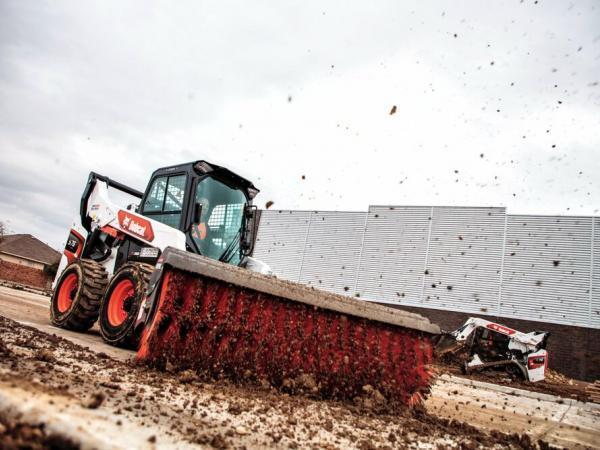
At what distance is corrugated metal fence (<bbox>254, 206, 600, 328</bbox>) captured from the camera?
16188 mm

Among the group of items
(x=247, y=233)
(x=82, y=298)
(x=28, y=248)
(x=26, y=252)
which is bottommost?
(x=82, y=298)

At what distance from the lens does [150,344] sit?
2.90m

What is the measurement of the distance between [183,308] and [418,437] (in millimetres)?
1847

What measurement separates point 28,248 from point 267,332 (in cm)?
4656

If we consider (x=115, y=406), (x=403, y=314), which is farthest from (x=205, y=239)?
(x=115, y=406)

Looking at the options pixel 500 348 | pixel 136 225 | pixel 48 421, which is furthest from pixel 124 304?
pixel 500 348

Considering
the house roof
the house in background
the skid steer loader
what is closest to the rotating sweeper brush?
the skid steer loader

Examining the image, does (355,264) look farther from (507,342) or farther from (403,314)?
(403,314)

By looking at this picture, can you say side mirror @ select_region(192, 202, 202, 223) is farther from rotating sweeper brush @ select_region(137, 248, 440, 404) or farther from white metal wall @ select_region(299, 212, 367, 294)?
white metal wall @ select_region(299, 212, 367, 294)

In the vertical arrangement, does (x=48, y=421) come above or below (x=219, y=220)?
below

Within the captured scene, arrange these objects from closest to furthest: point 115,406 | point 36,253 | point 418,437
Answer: point 115,406
point 418,437
point 36,253

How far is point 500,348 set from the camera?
11.8m

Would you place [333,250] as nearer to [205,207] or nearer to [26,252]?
[205,207]

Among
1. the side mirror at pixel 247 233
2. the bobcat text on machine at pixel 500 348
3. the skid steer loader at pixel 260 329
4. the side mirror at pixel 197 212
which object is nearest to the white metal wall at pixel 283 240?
the bobcat text on machine at pixel 500 348
